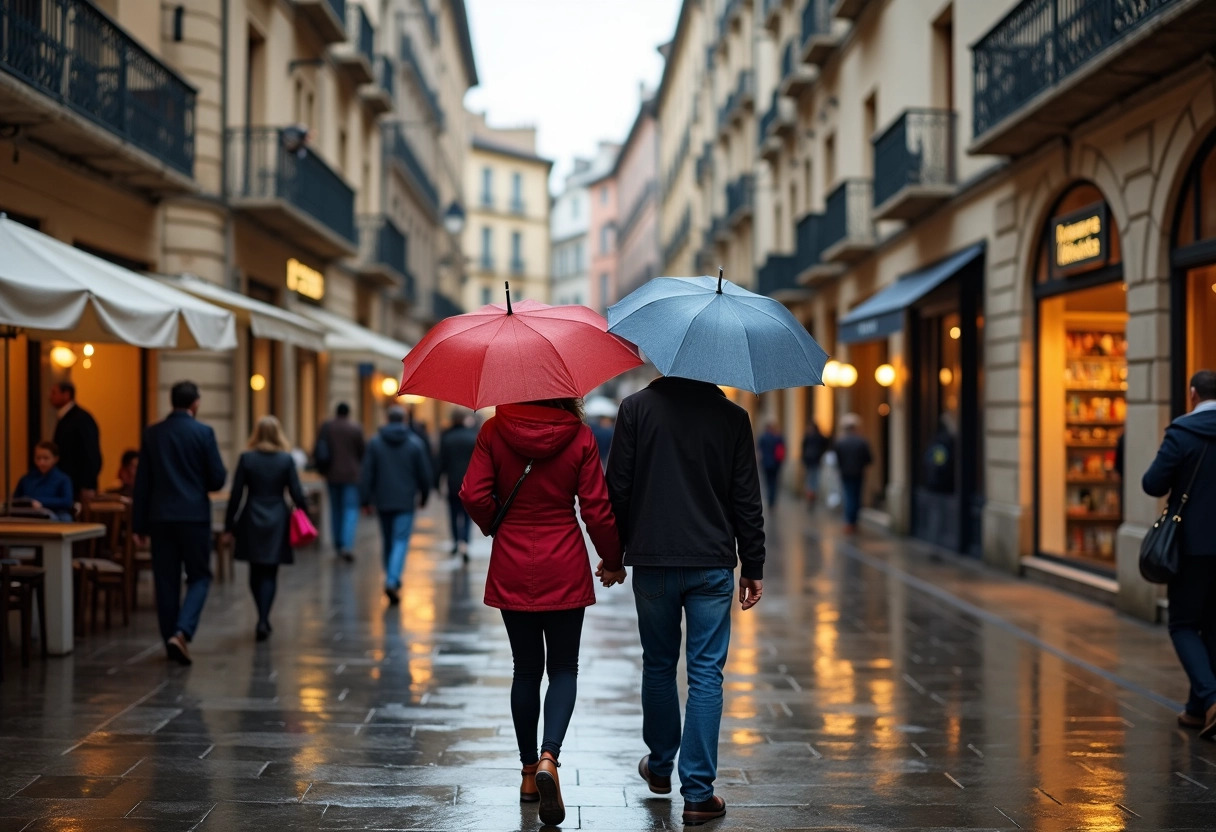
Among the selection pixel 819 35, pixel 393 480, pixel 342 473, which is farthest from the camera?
pixel 819 35

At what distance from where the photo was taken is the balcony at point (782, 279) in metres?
28.7

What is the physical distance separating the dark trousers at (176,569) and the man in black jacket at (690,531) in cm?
449

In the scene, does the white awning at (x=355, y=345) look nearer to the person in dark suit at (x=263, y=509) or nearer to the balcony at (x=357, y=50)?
the balcony at (x=357, y=50)

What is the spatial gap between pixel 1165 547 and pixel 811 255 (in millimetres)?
19077

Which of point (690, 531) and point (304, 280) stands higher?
point (304, 280)

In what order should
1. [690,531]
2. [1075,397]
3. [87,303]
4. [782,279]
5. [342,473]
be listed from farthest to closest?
1. [782,279]
2. [342,473]
3. [1075,397]
4. [87,303]
5. [690,531]

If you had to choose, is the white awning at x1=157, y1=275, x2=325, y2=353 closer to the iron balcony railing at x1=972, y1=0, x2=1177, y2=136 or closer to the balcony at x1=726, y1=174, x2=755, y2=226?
the iron balcony railing at x1=972, y1=0, x2=1177, y2=136

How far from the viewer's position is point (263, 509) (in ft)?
32.3

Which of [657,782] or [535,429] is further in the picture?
[657,782]

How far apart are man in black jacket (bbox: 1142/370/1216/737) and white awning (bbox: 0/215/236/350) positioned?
6.54 m

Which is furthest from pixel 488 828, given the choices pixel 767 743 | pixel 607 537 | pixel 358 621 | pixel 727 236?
pixel 727 236

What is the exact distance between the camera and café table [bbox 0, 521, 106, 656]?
8.93 metres

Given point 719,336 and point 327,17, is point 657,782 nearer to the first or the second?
point 719,336

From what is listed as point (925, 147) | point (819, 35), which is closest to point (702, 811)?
point (925, 147)
